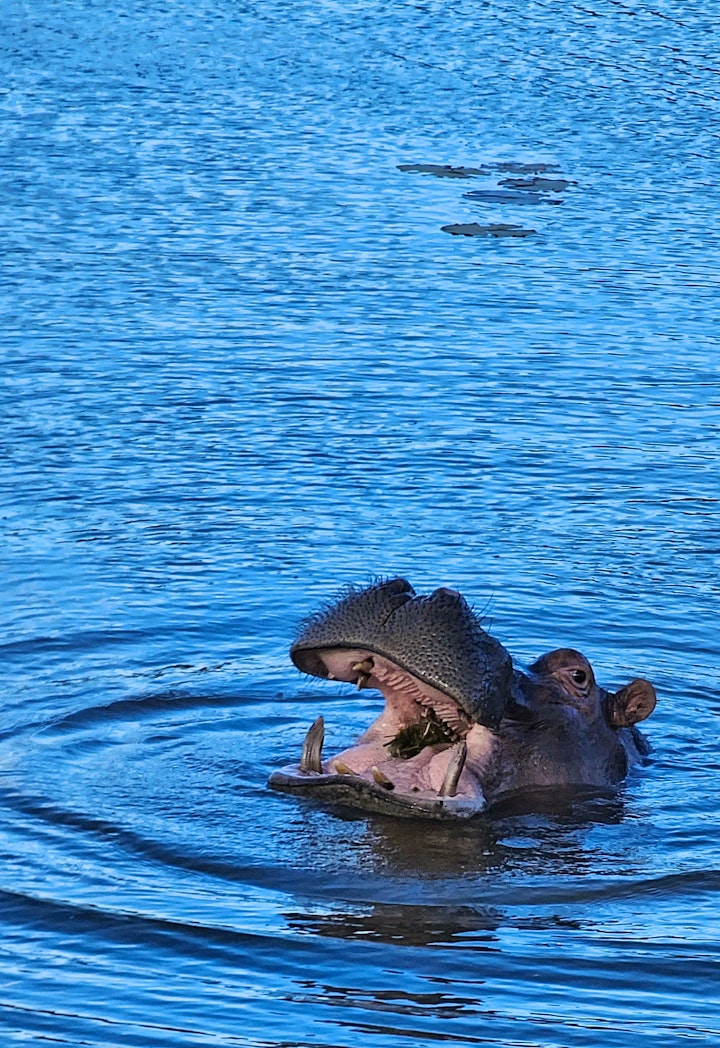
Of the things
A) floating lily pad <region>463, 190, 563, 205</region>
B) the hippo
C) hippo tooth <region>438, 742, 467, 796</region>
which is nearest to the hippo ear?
the hippo

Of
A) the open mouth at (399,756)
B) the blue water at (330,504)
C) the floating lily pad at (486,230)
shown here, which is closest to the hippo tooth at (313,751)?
the open mouth at (399,756)

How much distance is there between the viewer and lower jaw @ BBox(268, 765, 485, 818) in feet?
19.2

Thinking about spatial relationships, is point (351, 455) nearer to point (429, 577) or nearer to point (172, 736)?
point (429, 577)

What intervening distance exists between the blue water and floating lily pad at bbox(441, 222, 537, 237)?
0.10 m

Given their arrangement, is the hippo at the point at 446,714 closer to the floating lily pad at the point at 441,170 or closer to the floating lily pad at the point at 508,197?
the floating lily pad at the point at 508,197

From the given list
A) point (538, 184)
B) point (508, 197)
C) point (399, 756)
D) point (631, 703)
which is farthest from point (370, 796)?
point (538, 184)

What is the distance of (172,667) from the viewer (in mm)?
7352

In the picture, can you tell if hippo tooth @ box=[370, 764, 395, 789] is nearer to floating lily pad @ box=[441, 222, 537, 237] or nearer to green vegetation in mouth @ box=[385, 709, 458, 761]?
green vegetation in mouth @ box=[385, 709, 458, 761]

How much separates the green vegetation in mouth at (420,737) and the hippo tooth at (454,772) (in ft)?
0.79

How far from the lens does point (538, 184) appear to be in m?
14.5

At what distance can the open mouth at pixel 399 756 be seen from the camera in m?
5.87

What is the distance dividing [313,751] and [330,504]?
3.02 meters

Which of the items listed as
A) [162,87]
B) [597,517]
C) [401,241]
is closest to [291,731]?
[597,517]

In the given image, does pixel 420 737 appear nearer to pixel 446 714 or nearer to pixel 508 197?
pixel 446 714
